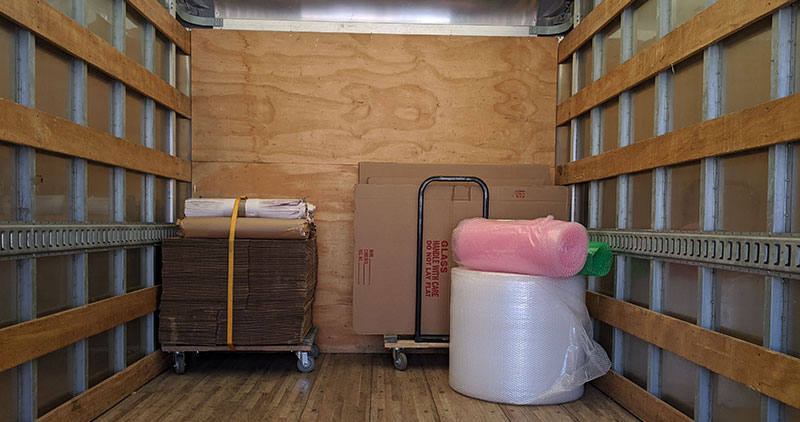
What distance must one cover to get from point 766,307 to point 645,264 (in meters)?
0.88

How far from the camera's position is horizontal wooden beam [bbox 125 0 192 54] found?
122 inches

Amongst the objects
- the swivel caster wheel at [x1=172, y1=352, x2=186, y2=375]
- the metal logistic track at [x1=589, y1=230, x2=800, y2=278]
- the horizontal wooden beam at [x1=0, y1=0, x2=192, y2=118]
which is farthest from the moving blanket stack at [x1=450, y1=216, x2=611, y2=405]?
the horizontal wooden beam at [x1=0, y1=0, x2=192, y2=118]

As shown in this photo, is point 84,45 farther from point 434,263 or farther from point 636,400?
point 636,400

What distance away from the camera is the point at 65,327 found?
2.35 metres

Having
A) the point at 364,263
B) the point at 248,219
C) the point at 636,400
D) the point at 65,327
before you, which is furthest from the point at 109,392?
the point at 636,400

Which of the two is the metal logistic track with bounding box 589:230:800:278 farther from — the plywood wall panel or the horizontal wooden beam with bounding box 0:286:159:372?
the horizontal wooden beam with bounding box 0:286:159:372

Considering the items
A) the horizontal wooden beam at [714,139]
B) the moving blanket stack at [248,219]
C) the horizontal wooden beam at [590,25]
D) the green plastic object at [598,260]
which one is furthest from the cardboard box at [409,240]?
the horizontal wooden beam at [590,25]

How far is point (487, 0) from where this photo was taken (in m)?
3.91

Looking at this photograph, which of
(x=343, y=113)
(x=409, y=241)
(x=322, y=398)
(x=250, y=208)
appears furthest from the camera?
(x=343, y=113)

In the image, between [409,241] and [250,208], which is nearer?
[250,208]

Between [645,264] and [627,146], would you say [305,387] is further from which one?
[627,146]

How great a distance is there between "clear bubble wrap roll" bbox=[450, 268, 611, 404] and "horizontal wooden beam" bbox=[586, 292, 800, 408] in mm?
244

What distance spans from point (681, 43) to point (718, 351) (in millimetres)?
1226

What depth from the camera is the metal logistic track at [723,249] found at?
1718 mm
